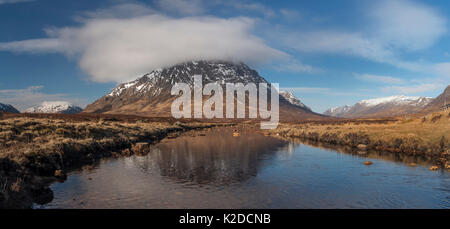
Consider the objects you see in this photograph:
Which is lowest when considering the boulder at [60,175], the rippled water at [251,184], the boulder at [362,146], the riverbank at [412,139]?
the rippled water at [251,184]

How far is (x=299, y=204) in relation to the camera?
18266 mm

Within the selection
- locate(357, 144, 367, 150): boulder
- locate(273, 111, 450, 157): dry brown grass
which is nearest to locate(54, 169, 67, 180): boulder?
locate(357, 144, 367, 150): boulder

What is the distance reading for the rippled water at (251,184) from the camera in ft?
60.6

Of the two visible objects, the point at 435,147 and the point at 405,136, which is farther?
the point at 405,136

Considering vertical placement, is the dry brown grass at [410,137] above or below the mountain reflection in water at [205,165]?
above

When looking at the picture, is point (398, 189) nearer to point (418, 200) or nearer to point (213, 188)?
point (418, 200)

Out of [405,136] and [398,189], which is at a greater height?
[405,136]

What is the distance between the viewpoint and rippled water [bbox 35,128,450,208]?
60.6 ft

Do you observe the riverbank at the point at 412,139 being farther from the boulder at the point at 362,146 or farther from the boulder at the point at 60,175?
the boulder at the point at 60,175

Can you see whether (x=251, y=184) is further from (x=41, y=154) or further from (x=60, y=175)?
(x=41, y=154)

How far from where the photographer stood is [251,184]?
2330 centimetres

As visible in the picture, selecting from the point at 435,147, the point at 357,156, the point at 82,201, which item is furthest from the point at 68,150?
the point at 435,147

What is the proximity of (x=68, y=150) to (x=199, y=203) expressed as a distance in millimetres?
20806

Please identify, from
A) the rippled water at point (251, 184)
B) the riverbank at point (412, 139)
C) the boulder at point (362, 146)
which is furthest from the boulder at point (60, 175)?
the boulder at point (362, 146)
